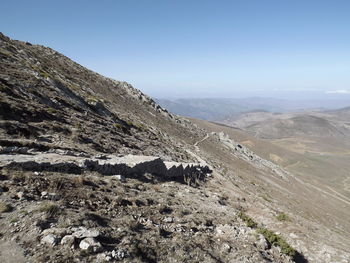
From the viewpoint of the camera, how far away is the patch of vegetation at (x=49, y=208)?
862 cm

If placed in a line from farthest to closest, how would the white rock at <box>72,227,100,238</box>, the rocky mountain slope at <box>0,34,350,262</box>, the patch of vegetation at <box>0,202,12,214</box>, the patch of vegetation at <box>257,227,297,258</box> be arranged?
1. the patch of vegetation at <box>257,227,297,258</box>
2. the patch of vegetation at <box>0,202,12,214</box>
3. the white rock at <box>72,227,100,238</box>
4. the rocky mountain slope at <box>0,34,350,262</box>

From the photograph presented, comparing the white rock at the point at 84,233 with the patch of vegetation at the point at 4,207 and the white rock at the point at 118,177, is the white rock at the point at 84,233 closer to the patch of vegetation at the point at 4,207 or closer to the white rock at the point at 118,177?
the patch of vegetation at the point at 4,207

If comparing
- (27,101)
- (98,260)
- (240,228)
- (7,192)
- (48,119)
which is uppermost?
(27,101)

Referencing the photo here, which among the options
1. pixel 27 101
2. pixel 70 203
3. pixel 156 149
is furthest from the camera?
pixel 156 149

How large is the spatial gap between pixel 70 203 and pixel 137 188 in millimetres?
5219

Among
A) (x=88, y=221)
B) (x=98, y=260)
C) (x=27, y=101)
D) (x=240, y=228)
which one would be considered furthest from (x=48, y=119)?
(x=240, y=228)

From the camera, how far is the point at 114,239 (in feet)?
28.1

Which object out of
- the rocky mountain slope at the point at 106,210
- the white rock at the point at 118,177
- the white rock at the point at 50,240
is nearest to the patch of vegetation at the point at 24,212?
the rocky mountain slope at the point at 106,210

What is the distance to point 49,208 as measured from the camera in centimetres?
878

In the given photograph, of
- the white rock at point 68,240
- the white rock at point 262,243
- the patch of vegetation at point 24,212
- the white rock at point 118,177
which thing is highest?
the patch of vegetation at point 24,212

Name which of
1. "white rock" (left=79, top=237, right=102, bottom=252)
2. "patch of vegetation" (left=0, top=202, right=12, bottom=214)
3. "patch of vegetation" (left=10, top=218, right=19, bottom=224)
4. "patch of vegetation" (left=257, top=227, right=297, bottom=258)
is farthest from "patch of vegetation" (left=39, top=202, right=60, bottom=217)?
"patch of vegetation" (left=257, top=227, right=297, bottom=258)

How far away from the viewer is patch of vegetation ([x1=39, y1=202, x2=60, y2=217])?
28.3ft

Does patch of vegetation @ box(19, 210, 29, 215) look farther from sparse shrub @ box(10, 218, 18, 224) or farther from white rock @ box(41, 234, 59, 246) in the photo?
white rock @ box(41, 234, 59, 246)

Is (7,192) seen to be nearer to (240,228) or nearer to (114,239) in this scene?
(114,239)
